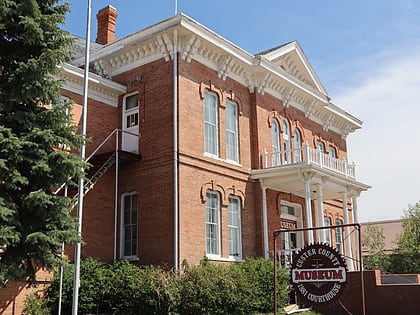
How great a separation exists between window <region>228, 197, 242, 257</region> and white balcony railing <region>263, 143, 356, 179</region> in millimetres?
2340

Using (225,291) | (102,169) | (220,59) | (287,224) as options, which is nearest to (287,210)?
(287,224)

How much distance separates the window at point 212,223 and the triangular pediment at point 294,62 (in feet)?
24.7

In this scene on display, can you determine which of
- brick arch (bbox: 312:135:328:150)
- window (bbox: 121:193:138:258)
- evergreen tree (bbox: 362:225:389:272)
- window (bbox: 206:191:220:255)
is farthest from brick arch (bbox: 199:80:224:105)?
evergreen tree (bbox: 362:225:389:272)

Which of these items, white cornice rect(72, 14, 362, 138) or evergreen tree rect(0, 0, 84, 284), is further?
→ white cornice rect(72, 14, 362, 138)

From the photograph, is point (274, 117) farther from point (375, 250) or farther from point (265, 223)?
point (375, 250)

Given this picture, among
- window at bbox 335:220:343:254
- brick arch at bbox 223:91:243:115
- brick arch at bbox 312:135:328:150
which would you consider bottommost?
window at bbox 335:220:343:254

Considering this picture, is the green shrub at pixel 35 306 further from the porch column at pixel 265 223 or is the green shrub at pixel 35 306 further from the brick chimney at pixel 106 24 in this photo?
the brick chimney at pixel 106 24

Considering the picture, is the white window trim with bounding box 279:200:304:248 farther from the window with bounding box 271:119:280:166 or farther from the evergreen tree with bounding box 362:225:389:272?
the evergreen tree with bounding box 362:225:389:272

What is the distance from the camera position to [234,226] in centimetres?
2114

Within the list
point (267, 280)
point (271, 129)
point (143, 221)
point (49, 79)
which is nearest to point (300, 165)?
point (271, 129)

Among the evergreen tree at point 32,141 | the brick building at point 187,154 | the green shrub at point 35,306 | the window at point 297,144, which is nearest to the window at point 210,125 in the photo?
the brick building at point 187,154

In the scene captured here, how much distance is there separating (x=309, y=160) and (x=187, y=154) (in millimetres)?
5133

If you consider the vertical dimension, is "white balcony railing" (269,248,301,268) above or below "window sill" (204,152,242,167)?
below

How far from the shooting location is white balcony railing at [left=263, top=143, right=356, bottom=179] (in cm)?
2152
